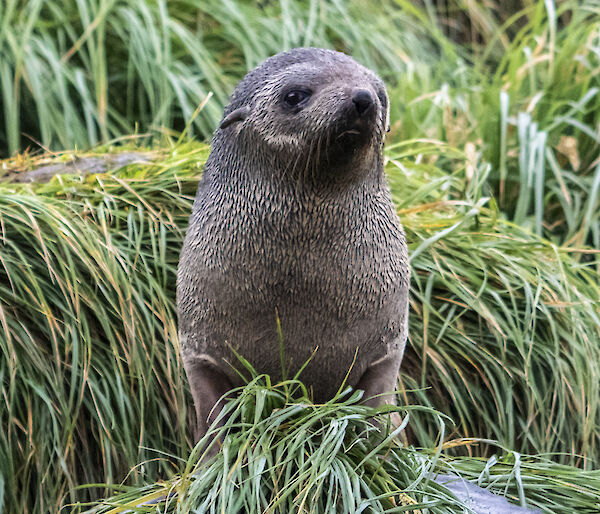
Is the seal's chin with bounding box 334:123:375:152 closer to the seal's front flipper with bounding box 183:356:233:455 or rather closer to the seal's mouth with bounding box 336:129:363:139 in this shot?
the seal's mouth with bounding box 336:129:363:139

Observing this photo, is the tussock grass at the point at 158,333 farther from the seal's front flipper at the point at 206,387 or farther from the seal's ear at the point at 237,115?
the seal's ear at the point at 237,115

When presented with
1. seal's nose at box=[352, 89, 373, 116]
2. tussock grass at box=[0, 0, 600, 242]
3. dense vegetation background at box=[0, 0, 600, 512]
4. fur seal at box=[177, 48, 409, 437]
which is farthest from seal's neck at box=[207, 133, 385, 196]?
tussock grass at box=[0, 0, 600, 242]

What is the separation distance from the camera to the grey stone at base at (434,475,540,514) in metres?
1.88

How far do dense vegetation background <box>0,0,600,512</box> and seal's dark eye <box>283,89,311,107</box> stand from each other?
0.94 metres

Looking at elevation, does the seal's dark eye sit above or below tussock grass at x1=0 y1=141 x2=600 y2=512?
above

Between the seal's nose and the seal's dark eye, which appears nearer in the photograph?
the seal's nose

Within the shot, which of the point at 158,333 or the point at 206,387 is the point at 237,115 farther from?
the point at 158,333

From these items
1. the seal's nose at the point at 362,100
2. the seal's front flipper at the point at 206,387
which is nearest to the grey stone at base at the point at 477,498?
the seal's front flipper at the point at 206,387

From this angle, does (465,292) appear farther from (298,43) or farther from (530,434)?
(298,43)

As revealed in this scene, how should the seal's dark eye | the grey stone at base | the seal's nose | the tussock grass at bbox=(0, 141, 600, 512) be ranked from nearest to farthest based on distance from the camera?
the seal's nose, the seal's dark eye, the grey stone at base, the tussock grass at bbox=(0, 141, 600, 512)

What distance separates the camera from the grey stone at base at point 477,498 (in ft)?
6.16

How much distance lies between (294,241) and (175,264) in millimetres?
1041

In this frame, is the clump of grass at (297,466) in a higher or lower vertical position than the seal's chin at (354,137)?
lower

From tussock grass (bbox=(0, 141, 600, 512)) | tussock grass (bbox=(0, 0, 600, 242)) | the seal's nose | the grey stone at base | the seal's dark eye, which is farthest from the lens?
tussock grass (bbox=(0, 0, 600, 242))
